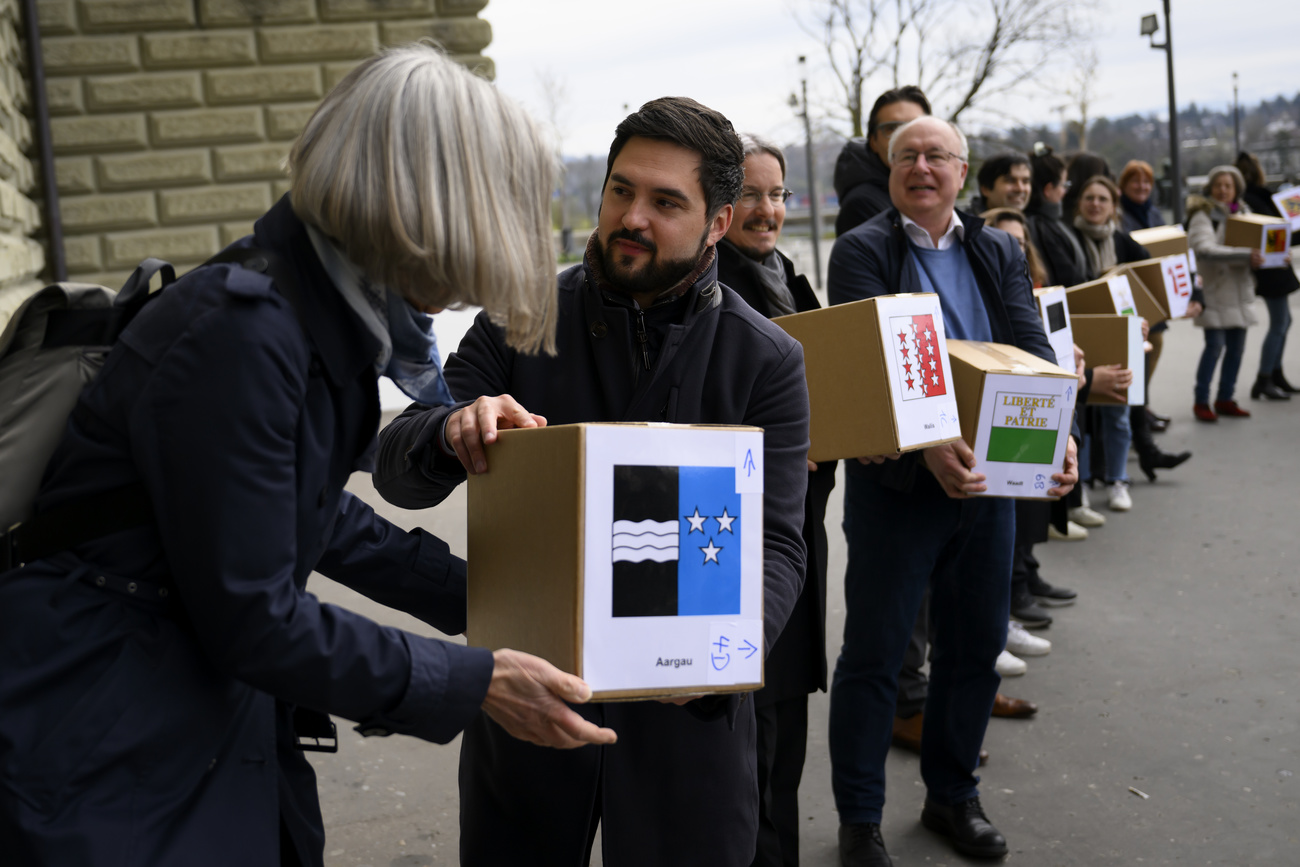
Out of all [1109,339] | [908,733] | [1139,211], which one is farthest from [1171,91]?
[908,733]

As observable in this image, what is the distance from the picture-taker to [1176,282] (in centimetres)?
736

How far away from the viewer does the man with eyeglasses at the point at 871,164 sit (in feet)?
14.8

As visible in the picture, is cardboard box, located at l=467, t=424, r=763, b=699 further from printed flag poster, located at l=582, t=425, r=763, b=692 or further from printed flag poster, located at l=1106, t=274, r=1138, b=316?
printed flag poster, located at l=1106, t=274, r=1138, b=316

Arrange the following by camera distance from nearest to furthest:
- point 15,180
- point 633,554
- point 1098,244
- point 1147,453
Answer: point 633,554
point 15,180
point 1098,244
point 1147,453

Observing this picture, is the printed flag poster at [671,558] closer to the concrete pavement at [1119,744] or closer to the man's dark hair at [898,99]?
the concrete pavement at [1119,744]

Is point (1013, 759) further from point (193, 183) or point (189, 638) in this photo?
point (193, 183)

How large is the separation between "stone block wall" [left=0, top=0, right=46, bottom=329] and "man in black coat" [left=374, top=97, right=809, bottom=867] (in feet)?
9.05

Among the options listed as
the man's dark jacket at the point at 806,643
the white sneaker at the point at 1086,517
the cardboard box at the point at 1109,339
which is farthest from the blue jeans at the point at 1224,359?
the man's dark jacket at the point at 806,643

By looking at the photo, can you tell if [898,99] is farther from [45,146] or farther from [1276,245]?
[1276,245]

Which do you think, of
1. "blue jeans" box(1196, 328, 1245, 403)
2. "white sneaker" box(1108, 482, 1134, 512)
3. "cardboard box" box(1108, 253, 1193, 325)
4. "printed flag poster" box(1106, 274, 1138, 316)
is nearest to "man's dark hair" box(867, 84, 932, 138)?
"printed flag poster" box(1106, 274, 1138, 316)

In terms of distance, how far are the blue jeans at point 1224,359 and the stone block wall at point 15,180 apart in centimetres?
848

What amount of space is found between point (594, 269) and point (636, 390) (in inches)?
11.6

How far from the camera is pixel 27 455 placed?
4.50 ft

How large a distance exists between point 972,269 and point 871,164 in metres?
1.27
